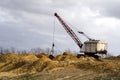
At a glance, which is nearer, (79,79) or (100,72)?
(79,79)

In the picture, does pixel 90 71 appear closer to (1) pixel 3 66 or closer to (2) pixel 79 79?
(2) pixel 79 79

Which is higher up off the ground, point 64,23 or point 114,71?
point 64,23

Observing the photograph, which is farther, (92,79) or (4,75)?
(4,75)

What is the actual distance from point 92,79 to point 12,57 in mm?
38698

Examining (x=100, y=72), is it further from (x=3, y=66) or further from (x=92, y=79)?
(x=3, y=66)

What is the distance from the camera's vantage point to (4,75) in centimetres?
4625

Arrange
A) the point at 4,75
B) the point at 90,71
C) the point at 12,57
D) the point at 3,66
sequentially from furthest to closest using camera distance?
the point at 12,57, the point at 3,66, the point at 4,75, the point at 90,71

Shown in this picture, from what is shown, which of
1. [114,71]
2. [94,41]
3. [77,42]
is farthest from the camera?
[77,42]

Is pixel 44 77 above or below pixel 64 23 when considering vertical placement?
below

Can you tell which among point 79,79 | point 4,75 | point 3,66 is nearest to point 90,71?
point 79,79

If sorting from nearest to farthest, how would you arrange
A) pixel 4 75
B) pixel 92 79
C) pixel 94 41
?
pixel 92 79, pixel 4 75, pixel 94 41

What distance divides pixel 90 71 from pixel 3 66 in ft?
70.7

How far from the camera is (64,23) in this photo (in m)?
81.1

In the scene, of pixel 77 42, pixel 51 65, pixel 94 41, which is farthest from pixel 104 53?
pixel 51 65
